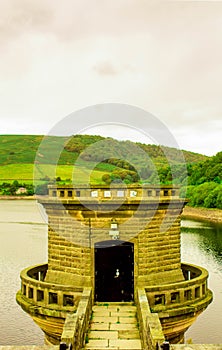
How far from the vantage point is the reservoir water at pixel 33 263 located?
20297 mm

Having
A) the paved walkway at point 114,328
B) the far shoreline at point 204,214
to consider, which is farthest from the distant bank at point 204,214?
the paved walkway at point 114,328

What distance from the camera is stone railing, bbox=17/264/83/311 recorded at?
41.8 feet

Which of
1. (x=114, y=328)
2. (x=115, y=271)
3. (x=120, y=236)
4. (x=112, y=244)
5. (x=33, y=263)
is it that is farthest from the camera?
(x=33, y=263)

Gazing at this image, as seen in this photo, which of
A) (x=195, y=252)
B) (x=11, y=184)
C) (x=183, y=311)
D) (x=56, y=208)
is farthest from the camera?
(x=11, y=184)

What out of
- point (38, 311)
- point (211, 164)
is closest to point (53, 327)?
point (38, 311)

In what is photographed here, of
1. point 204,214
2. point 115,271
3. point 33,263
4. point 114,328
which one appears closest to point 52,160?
point 204,214

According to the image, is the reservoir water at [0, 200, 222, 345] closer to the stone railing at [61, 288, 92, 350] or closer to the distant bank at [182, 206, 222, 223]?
the distant bank at [182, 206, 222, 223]

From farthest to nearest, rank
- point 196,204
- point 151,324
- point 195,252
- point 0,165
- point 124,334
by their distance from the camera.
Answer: point 0,165
point 196,204
point 195,252
point 124,334
point 151,324

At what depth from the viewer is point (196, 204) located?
240 feet

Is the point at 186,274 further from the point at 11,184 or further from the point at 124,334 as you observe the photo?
the point at 11,184

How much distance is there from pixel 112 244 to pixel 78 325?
12.6 feet

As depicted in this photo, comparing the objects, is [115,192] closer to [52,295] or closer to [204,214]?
[52,295]

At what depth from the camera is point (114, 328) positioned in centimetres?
1140

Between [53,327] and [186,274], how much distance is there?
18.1 feet
